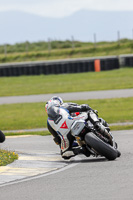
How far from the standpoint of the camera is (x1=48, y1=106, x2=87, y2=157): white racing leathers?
1046 cm

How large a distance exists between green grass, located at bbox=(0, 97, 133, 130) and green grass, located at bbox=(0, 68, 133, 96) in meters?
5.10

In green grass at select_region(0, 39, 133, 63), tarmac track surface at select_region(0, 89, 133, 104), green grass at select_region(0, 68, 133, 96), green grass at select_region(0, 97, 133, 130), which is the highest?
green grass at select_region(0, 97, 133, 130)

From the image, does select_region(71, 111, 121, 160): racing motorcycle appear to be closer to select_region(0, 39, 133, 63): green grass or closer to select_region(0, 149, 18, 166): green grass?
select_region(0, 149, 18, 166): green grass

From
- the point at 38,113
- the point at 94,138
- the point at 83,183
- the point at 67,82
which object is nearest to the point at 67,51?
the point at 67,82

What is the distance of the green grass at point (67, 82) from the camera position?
28.5 metres

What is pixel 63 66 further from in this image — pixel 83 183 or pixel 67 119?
pixel 83 183

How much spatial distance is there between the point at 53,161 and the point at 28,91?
18743 mm

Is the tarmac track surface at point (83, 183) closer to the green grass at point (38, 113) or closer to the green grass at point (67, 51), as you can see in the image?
the green grass at point (38, 113)

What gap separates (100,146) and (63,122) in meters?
0.98

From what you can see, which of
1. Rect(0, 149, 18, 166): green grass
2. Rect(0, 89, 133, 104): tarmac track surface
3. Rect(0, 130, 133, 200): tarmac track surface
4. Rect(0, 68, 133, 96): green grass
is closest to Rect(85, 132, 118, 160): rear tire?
Rect(0, 130, 133, 200): tarmac track surface

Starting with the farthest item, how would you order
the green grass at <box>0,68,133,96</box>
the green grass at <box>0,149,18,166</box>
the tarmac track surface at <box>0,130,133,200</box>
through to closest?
the green grass at <box>0,68,133,96</box>
the green grass at <box>0,149,18,166</box>
the tarmac track surface at <box>0,130,133,200</box>

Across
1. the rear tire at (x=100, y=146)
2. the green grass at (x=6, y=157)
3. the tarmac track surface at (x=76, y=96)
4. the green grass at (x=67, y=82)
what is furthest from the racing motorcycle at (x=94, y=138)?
the green grass at (x=67, y=82)

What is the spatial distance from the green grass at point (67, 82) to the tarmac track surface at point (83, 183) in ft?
57.8

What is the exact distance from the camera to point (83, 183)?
27.1 feet
